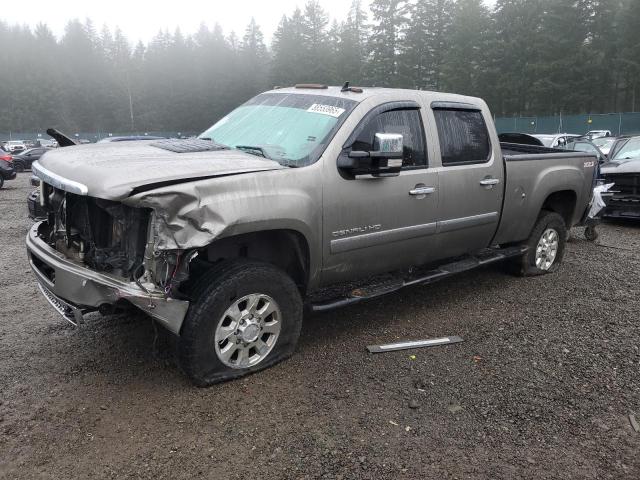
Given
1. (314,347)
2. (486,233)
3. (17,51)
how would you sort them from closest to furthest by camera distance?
(314,347), (486,233), (17,51)

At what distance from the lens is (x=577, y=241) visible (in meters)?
8.60

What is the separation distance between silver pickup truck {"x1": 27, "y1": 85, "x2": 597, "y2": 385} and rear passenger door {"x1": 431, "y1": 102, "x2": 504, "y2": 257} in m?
0.02

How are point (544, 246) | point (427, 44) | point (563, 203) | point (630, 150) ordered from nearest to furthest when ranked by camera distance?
point (544, 246)
point (563, 203)
point (630, 150)
point (427, 44)

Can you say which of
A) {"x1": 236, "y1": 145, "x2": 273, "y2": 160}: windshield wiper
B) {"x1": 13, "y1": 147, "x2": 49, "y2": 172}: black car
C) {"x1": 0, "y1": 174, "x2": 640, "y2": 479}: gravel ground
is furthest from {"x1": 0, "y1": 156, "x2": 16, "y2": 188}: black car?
{"x1": 236, "y1": 145, "x2": 273, "y2": 160}: windshield wiper

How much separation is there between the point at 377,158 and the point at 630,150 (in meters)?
9.77

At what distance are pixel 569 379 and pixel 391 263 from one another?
1559 mm

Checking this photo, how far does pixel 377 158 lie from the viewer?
388 cm

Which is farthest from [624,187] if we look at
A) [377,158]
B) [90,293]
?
[90,293]

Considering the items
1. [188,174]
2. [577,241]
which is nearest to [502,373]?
[188,174]

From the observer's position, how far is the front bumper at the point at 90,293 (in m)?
3.13

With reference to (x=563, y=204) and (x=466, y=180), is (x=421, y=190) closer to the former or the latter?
(x=466, y=180)

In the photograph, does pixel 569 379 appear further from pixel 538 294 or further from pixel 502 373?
pixel 538 294

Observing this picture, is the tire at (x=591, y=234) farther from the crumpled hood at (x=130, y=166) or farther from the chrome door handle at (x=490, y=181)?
the crumpled hood at (x=130, y=166)

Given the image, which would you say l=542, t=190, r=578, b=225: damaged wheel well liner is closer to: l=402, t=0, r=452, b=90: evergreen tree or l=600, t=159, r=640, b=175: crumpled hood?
l=600, t=159, r=640, b=175: crumpled hood
